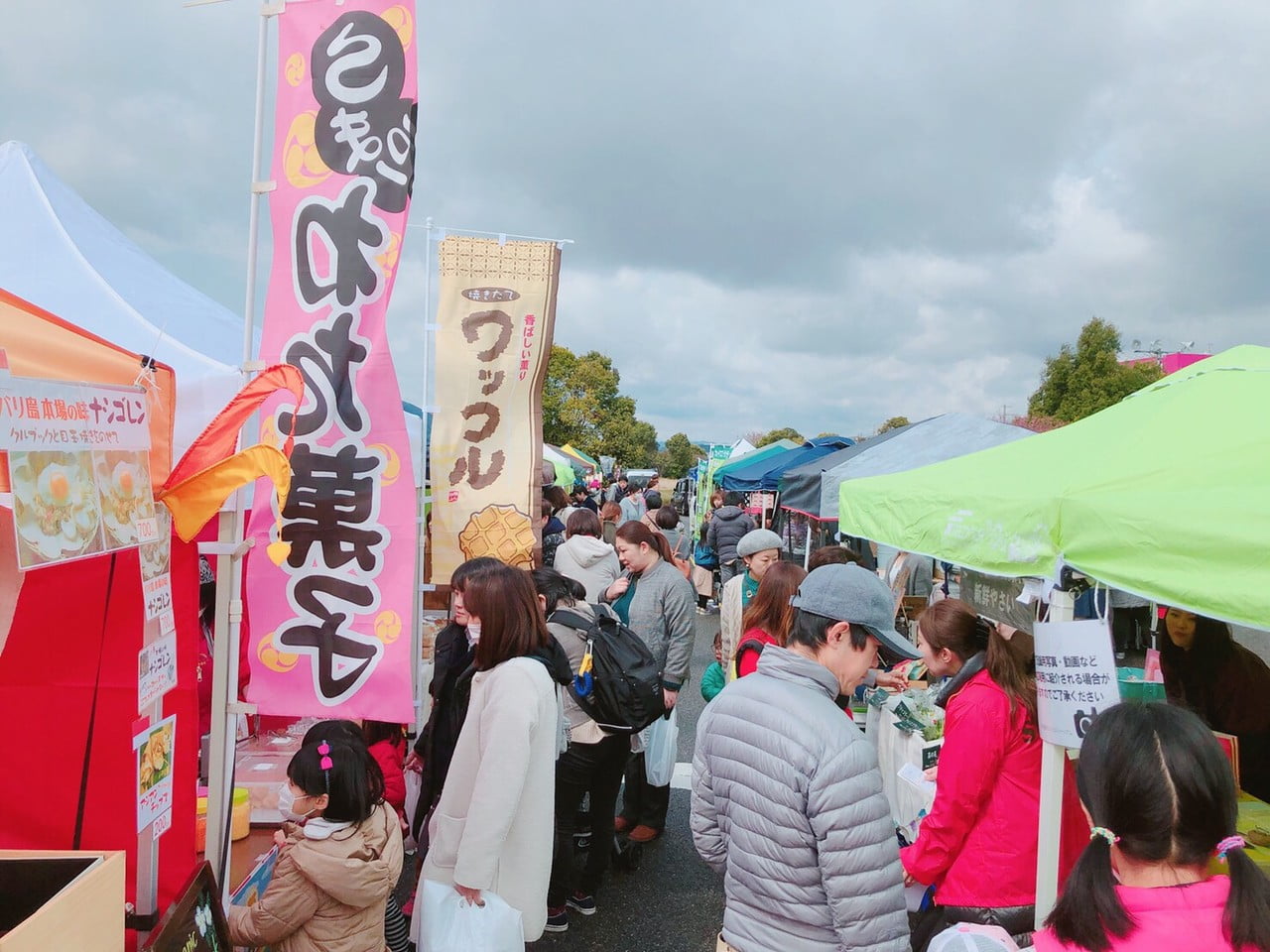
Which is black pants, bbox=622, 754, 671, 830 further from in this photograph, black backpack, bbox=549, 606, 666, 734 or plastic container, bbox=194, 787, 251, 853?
plastic container, bbox=194, 787, 251, 853

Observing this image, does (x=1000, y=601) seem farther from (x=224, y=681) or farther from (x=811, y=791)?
(x=224, y=681)

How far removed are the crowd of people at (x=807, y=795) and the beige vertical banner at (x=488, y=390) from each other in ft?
4.85

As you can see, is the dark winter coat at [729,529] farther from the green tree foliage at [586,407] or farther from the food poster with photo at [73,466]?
the green tree foliage at [586,407]

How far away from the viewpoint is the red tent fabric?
2.17 metres

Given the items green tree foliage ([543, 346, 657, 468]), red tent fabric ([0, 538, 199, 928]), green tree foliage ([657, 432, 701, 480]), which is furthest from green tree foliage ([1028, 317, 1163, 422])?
green tree foliage ([657, 432, 701, 480])

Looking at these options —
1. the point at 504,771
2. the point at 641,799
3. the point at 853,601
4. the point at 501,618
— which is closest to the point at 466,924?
the point at 504,771

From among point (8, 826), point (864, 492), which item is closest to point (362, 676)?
point (8, 826)

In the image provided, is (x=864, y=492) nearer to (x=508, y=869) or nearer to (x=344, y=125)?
(x=508, y=869)

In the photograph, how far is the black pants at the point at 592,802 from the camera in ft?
12.0

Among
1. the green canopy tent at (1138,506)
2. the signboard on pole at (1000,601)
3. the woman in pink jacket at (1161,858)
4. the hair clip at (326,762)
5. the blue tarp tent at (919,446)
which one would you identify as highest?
the blue tarp tent at (919,446)

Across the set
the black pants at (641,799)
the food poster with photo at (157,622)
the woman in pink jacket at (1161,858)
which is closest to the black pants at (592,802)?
the black pants at (641,799)

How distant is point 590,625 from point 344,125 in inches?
92.7

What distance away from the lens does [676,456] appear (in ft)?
266

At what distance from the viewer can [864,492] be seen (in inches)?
161
